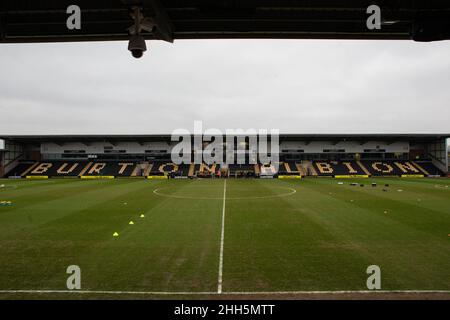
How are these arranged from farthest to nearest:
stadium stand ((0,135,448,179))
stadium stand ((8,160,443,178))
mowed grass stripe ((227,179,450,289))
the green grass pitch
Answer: stadium stand ((0,135,448,179)) < stadium stand ((8,160,443,178)) < mowed grass stripe ((227,179,450,289)) < the green grass pitch

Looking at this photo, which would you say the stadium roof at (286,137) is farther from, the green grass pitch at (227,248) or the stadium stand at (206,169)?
the green grass pitch at (227,248)

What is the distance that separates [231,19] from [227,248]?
8680 millimetres

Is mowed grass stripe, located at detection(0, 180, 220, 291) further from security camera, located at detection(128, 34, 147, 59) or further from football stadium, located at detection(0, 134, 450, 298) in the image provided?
security camera, located at detection(128, 34, 147, 59)

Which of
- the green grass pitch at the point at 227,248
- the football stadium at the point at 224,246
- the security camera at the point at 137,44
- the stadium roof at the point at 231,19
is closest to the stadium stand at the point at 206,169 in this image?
the football stadium at the point at 224,246

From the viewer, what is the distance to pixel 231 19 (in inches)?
245

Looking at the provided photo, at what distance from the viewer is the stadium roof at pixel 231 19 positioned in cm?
562

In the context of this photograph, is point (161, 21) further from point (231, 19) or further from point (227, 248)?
point (227, 248)

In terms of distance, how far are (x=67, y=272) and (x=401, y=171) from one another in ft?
222

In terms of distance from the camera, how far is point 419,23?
19.5 ft

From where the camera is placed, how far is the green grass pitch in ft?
29.2

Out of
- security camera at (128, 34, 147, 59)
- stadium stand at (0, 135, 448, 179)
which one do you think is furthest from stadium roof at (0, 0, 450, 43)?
stadium stand at (0, 135, 448, 179)

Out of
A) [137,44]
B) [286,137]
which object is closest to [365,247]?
[137,44]

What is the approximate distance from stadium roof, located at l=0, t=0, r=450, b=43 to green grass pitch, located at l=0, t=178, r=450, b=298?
21.0 ft

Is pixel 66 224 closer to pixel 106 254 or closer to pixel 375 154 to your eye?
pixel 106 254
